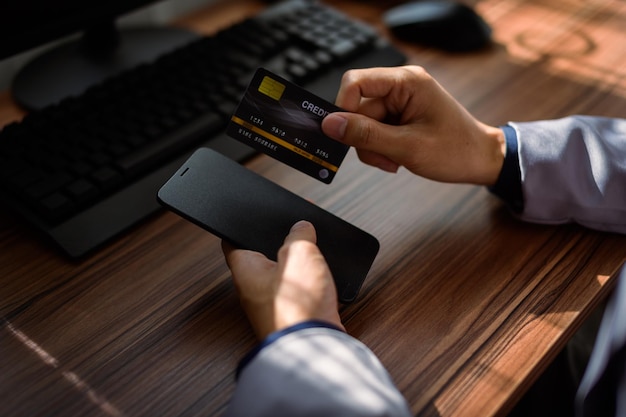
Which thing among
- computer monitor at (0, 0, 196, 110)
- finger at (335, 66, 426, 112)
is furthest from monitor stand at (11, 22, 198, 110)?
finger at (335, 66, 426, 112)

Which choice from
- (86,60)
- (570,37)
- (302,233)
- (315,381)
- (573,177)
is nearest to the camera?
(315,381)

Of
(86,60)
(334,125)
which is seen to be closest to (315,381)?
(334,125)

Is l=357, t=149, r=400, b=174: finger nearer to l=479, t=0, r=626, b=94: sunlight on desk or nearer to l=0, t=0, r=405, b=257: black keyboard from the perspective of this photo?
l=0, t=0, r=405, b=257: black keyboard

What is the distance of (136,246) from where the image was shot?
0.66 meters

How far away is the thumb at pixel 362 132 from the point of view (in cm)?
63

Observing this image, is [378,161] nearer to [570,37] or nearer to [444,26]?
[444,26]

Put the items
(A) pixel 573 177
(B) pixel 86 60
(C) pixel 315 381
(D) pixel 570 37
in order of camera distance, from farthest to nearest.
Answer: (D) pixel 570 37 → (B) pixel 86 60 → (A) pixel 573 177 → (C) pixel 315 381

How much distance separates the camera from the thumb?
63 centimetres

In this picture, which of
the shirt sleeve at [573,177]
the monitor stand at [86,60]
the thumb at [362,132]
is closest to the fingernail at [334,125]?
the thumb at [362,132]

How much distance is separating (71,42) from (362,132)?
539 mm

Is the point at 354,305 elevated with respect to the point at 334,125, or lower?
lower

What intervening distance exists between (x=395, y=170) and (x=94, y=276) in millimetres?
343

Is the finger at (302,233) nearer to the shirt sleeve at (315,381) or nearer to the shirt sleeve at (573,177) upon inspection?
the shirt sleeve at (315,381)

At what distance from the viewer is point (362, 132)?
25.4 inches
